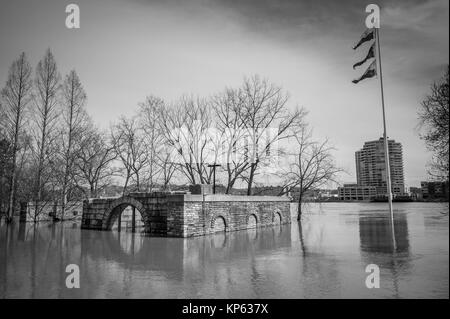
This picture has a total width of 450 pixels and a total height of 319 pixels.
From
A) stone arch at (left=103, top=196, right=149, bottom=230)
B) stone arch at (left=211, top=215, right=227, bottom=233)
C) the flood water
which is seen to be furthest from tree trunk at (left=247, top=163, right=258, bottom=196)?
the flood water

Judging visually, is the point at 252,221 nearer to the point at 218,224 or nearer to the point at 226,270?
the point at 218,224

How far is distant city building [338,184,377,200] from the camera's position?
112 m

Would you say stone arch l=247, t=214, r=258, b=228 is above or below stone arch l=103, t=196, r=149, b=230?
below

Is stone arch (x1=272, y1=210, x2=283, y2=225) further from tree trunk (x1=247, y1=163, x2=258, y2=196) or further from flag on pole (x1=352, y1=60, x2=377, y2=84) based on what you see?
flag on pole (x1=352, y1=60, x2=377, y2=84)

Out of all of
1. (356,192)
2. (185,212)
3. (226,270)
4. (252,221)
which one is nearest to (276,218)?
(252,221)

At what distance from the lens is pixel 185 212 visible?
52.9ft

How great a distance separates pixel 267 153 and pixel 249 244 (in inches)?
554

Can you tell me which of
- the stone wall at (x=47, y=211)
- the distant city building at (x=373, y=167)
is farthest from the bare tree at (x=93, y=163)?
the distant city building at (x=373, y=167)

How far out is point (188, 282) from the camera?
7449mm

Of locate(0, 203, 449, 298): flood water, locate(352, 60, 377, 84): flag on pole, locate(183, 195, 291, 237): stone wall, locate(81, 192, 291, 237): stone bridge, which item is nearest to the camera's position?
locate(0, 203, 449, 298): flood water

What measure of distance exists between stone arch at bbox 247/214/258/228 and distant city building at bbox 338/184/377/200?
87.3 meters

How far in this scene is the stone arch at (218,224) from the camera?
59.3ft
